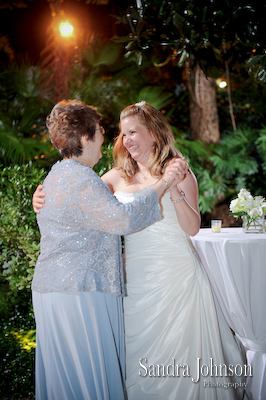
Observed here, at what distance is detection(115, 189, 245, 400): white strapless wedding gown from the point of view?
2297 millimetres

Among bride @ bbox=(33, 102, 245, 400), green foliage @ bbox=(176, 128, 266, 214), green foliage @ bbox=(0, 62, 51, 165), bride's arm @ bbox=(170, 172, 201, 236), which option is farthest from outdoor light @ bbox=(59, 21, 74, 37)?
bride's arm @ bbox=(170, 172, 201, 236)

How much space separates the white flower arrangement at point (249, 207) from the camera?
2947 millimetres

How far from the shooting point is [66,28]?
6180 millimetres

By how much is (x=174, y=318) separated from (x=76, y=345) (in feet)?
2.13

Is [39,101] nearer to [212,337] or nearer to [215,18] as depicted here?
[215,18]

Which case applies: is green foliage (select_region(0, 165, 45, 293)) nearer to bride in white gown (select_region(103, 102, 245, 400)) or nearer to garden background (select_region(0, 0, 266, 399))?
garden background (select_region(0, 0, 266, 399))

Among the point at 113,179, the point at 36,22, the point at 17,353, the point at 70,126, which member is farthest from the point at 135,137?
the point at 36,22

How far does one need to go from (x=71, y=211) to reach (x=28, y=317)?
172cm

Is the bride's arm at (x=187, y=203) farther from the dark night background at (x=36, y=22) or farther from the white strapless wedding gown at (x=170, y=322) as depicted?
the dark night background at (x=36, y=22)

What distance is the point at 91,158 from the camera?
2057 millimetres

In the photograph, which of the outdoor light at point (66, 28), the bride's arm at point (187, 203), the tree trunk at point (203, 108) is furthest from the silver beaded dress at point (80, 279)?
the tree trunk at point (203, 108)

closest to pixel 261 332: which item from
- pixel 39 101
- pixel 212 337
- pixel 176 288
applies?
pixel 212 337

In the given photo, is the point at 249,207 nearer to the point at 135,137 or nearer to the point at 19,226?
the point at 135,137

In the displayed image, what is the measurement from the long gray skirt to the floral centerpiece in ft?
4.56
